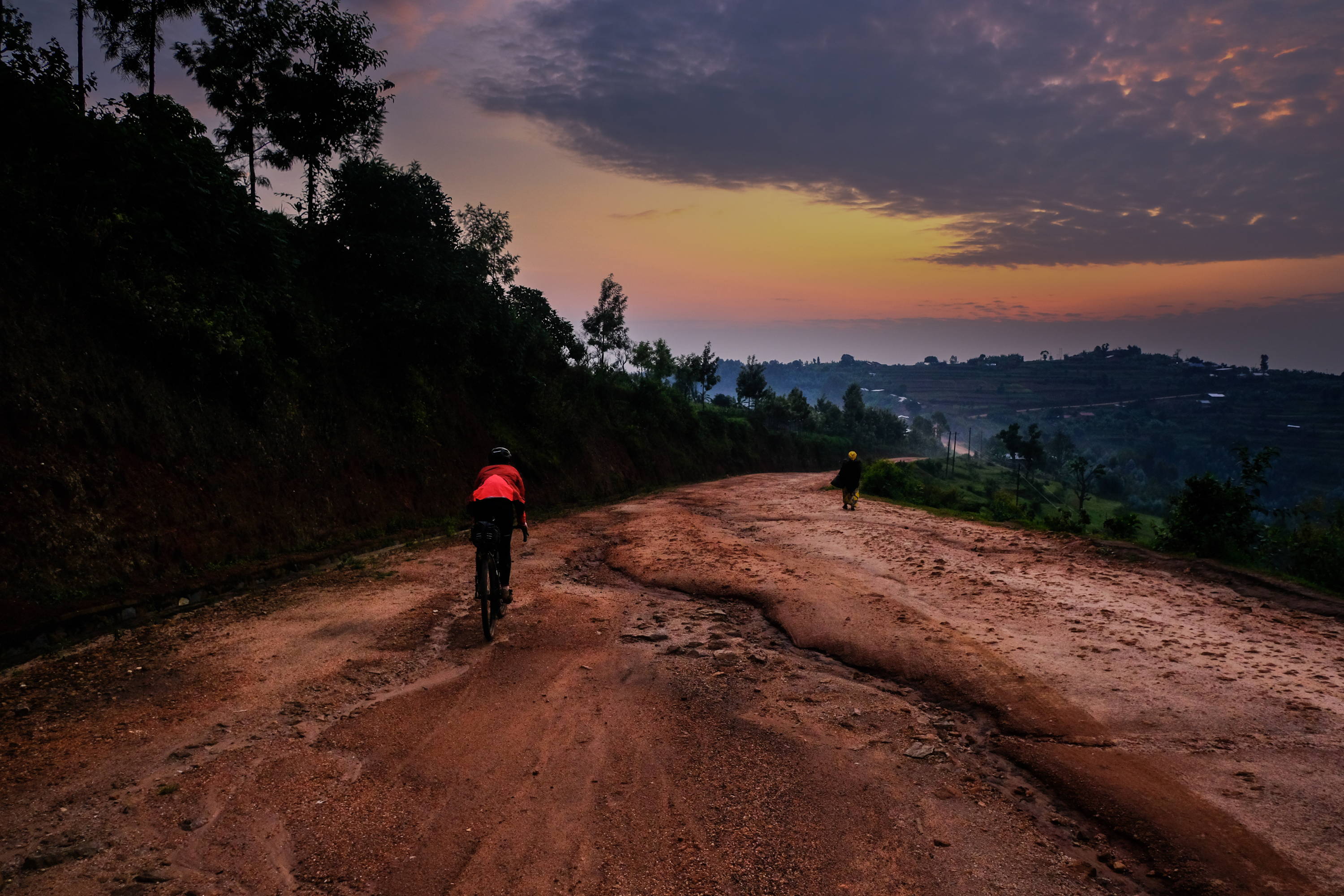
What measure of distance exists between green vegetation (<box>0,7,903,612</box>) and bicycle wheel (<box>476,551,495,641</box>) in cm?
486

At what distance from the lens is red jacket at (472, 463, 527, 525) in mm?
7180

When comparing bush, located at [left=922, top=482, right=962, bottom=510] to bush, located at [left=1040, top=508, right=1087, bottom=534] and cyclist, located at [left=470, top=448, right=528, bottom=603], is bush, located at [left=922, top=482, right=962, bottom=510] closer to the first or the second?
bush, located at [left=1040, top=508, right=1087, bottom=534]

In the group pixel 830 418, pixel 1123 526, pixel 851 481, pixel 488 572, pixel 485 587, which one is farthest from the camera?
pixel 830 418

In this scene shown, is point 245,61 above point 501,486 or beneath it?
above

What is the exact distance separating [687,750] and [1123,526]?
552 inches

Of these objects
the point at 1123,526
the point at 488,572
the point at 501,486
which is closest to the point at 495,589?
the point at 488,572

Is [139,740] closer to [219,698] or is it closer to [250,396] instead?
[219,698]

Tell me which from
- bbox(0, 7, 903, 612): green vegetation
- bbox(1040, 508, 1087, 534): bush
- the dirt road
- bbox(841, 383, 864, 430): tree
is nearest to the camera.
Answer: the dirt road

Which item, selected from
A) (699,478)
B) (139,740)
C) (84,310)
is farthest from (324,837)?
(699,478)

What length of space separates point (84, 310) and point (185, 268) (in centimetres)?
229

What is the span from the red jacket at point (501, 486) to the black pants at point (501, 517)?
64mm

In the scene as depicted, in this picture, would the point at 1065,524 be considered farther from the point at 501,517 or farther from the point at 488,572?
the point at 488,572

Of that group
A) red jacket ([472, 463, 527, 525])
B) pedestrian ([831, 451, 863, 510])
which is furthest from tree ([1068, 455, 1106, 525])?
red jacket ([472, 463, 527, 525])

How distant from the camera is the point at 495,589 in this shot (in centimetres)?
714
